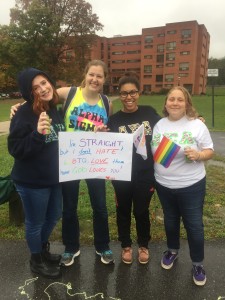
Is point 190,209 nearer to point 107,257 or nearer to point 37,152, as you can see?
point 107,257

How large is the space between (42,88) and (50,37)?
38315 millimetres

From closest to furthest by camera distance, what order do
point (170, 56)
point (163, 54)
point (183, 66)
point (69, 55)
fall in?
point (69, 55)
point (183, 66)
point (170, 56)
point (163, 54)

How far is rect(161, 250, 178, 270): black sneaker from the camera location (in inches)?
135

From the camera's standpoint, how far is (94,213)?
3498 mm

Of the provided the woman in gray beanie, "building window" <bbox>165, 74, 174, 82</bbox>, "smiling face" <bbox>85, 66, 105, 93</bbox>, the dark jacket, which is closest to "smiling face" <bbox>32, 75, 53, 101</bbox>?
the woman in gray beanie

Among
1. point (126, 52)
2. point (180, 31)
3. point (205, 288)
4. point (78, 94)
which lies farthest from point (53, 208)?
point (126, 52)

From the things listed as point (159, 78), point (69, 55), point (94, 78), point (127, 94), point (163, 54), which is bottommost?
point (127, 94)

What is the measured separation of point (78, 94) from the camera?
10.6 feet

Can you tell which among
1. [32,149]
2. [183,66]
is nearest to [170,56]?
[183,66]

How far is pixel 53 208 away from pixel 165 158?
1.34 meters

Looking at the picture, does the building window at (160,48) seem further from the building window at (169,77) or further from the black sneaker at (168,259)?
the black sneaker at (168,259)

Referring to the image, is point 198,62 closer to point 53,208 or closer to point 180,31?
point 180,31

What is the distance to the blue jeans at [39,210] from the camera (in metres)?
3.07

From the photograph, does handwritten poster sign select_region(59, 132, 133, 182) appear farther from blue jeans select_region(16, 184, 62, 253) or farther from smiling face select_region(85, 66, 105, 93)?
smiling face select_region(85, 66, 105, 93)
